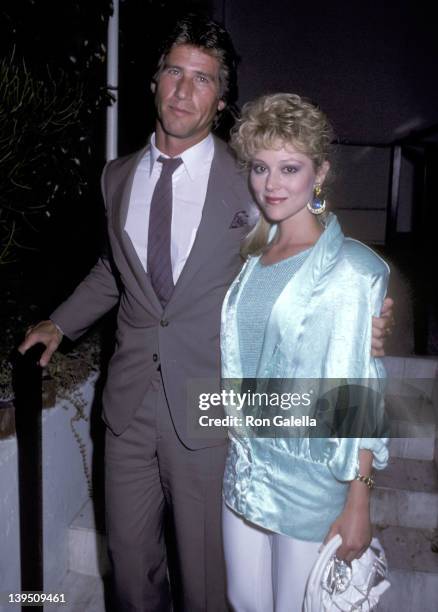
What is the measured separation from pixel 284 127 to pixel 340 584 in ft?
3.40

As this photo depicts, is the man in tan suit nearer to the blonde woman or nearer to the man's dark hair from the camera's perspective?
the man's dark hair

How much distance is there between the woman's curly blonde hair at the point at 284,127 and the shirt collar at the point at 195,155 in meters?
0.22

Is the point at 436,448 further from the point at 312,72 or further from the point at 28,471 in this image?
the point at 312,72

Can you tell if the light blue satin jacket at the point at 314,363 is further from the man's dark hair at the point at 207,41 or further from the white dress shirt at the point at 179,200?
the man's dark hair at the point at 207,41

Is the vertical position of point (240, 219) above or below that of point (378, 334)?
above

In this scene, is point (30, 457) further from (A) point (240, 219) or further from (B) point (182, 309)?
(A) point (240, 219)

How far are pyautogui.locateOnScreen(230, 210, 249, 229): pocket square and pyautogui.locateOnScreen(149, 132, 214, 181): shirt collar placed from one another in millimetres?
176

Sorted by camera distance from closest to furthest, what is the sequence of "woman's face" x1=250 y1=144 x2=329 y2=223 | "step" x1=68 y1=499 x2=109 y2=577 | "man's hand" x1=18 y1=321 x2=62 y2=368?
"woman's face" x1=250 y1=144 x2=329 y2=223 → "man's hand" x1=18 y1=321 x2=62 y2=368 → "step" x1=68 y1=499 x2=109 y2=577

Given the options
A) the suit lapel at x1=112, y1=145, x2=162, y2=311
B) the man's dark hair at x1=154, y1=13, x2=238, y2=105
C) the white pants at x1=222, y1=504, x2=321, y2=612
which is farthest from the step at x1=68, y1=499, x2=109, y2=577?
the man's dark hair at x1=154, y1=13, x2=238, y2=105

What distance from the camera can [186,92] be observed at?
156 centimetres

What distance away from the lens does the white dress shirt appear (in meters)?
1.55

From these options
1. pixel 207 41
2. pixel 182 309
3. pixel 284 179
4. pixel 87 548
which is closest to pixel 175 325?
pixel 182 309

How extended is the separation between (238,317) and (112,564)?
0.92 metres

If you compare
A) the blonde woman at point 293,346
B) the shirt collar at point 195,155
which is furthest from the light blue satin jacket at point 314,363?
the shirt collar at point 195,155
